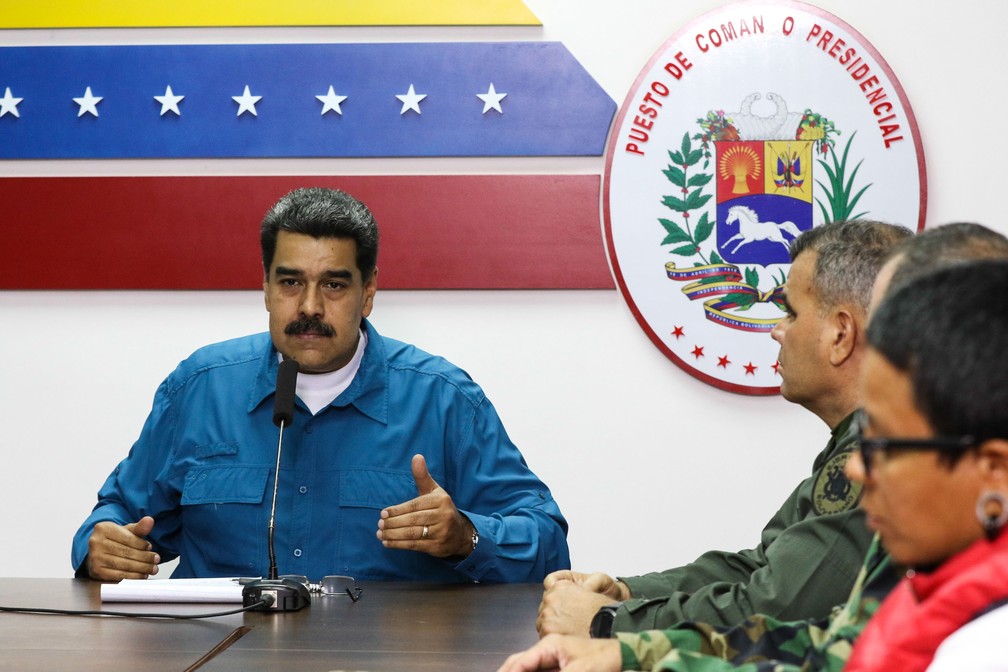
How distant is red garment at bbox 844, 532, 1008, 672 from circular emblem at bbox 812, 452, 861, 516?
1.98 feet

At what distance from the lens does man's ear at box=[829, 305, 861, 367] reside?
1.87m

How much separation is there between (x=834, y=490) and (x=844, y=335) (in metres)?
0.28

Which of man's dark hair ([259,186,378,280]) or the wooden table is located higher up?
man's dark hair ([259,186,378,280])

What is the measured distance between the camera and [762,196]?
3.17 meters

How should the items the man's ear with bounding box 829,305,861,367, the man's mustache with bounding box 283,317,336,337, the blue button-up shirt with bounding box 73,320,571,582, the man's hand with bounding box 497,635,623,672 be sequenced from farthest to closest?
1. the man's mustache with bounding box 283,317,336,337
2. the blue button-up shirt with bounding box 73,320,571,582
3. the man's ear with bounding box 829,305,861,367
4. the man's hand with bounding box 497,635,623,672

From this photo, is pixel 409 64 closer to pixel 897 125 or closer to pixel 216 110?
pixel 216 110

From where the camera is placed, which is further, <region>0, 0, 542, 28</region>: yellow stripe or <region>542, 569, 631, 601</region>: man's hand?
<region>0, 0, 542, 28</region>: yellow stripe

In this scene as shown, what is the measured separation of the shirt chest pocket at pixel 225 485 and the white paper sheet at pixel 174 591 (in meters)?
0.45

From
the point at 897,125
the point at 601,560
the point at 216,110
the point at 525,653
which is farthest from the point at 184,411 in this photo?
the point at 897,125

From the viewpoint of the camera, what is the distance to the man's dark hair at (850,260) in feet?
6.15

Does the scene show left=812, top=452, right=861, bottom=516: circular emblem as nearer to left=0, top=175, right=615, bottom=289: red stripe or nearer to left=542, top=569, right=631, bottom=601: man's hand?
left=542, top=569, right=631, bottom=601: man's hand

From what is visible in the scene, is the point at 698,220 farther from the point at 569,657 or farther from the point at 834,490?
the point at 569,657

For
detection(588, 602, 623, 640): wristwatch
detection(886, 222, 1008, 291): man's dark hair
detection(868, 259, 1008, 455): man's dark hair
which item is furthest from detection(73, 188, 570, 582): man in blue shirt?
detection(868, 259, 1008, 455): man's dark hair

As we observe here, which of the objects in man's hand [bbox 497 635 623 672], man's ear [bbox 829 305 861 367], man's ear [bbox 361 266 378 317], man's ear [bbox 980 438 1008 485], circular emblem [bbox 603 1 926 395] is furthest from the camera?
circular emblem [bbox 603 1 926 395]
